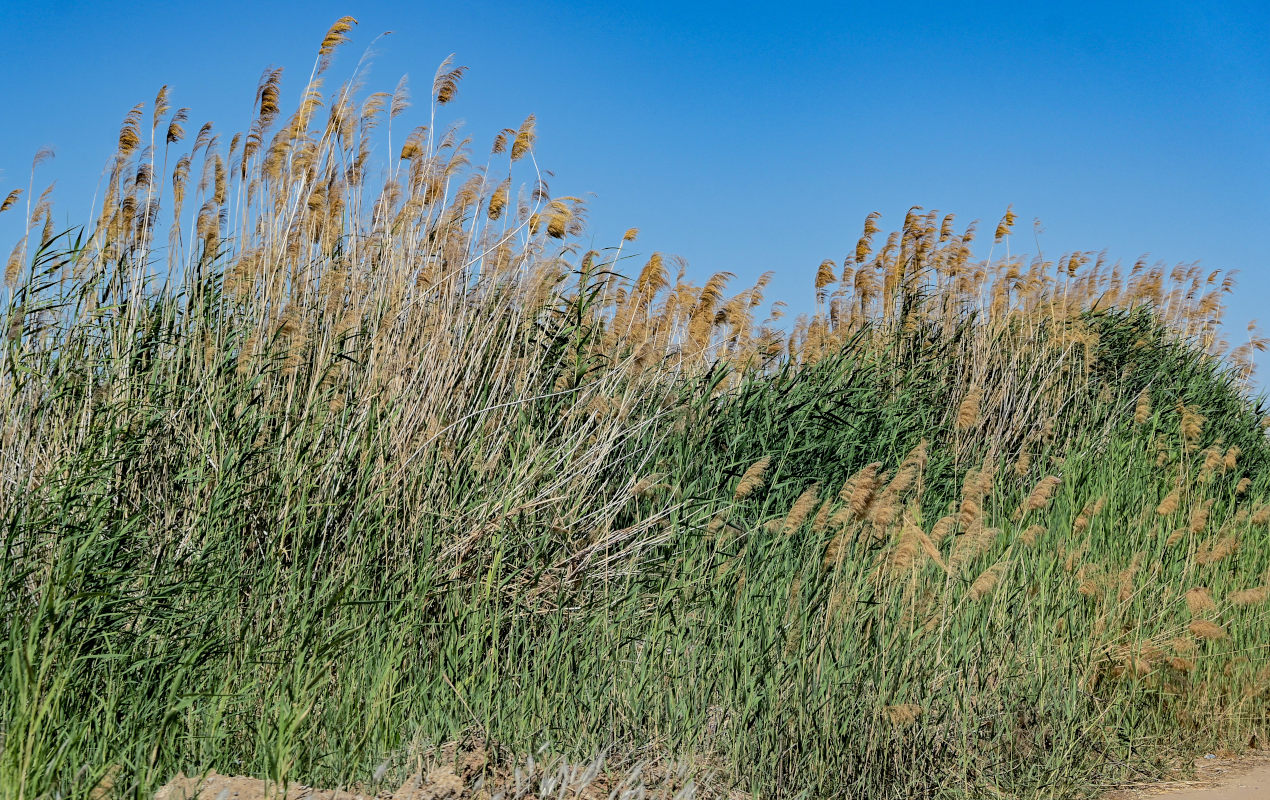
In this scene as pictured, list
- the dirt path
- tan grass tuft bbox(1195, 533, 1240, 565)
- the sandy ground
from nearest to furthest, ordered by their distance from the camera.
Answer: the sandy ground → the dirt path → tan grass tuft bbox(1195, 533, 1240, 565)

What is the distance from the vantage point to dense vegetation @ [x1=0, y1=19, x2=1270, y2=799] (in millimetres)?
3088

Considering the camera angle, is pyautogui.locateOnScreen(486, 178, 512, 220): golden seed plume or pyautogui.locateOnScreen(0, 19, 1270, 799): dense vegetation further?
pyautogui.locateOnScreen(486, 178, 512, 220): golden seed plume

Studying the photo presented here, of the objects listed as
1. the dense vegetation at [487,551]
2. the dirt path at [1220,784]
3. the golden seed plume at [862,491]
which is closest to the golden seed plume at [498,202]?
the dense vegetation at [487,551]

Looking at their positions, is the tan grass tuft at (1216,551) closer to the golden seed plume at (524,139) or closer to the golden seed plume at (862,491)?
Result: the golden seed plume at (862,491)

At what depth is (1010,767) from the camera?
11.8ft

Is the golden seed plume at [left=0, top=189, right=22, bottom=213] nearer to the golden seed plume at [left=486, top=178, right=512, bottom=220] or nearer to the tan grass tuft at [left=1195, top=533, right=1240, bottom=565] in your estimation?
the golden seed plume at [left=486, top=178, right=512, bottom=220]

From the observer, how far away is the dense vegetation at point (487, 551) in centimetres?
309

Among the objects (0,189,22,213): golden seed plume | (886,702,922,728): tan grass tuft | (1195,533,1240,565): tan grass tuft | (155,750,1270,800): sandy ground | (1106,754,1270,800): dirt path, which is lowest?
(1106,754,1270,800): dirt path

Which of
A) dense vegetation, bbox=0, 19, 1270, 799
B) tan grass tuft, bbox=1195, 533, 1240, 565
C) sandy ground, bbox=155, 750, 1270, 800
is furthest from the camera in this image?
tan grass tuft, bbox=1195, 533, 1240, 565

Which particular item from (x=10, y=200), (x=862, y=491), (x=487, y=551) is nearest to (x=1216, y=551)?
(x=862, y=491)

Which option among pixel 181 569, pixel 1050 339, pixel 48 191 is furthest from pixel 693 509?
pixel 1050 339

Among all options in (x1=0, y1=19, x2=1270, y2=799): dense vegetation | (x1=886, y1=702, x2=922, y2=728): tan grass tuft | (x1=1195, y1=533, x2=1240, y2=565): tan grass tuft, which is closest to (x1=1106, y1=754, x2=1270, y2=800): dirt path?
(x1=0, y1=19, x2=1270, y2=799): dense vegetation

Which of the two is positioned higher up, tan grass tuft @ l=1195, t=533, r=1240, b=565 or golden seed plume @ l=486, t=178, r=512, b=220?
golden seed plume @ l=486, t=178, r=512, b=220

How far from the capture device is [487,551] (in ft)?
13.4
